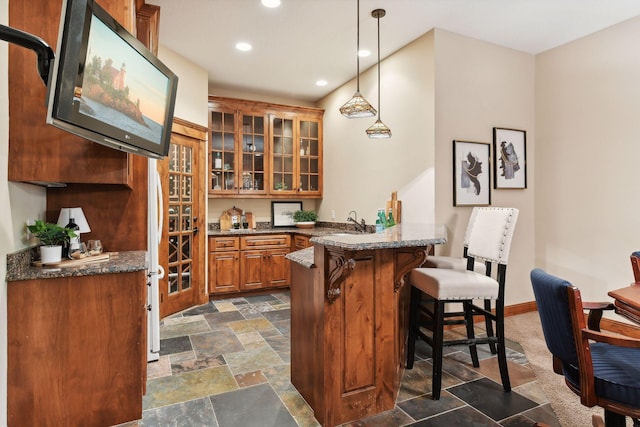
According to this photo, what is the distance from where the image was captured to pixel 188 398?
2354mm

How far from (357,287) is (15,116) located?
6.68ft

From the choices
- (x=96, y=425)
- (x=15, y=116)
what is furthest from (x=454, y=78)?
(x=96, y=425)

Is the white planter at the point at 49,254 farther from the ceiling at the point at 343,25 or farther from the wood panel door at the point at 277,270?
the wood panel door at the point at 277,270

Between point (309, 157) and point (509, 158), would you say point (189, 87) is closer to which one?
point (309, 157)

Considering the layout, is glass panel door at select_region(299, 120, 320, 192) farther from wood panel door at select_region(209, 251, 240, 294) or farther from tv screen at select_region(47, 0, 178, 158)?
tv screen at select_region(47, 0, 178, 158)

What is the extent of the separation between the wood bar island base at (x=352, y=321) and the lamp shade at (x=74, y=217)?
1379mm

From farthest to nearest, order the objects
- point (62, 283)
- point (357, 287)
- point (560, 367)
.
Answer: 1. point (357, 287)
2. point (62, 283)
3. point (560, 367)

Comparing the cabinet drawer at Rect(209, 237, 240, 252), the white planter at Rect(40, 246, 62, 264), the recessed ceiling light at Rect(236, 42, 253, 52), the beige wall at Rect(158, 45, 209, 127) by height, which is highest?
the recessed ceiling light at Rect(236, 42, 253, 52)

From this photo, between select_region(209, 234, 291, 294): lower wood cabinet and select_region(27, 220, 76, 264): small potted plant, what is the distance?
2.80m

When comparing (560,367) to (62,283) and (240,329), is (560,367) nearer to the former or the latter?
(62,283)

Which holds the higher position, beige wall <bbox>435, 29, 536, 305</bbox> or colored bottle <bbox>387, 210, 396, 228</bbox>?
beige wall <bbox>435, 29, 536, 305</bbox>

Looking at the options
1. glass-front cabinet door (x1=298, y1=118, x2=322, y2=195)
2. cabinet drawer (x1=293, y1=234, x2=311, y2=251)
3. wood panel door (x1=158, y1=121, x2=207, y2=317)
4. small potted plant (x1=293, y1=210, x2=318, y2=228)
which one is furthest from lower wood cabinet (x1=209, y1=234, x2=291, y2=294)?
glass-front cabinet door (x1=298, y1=118, x2=322, y2=195)

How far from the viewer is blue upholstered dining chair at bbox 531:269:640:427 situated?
1435 millimetres

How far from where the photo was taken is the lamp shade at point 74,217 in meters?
2.19
